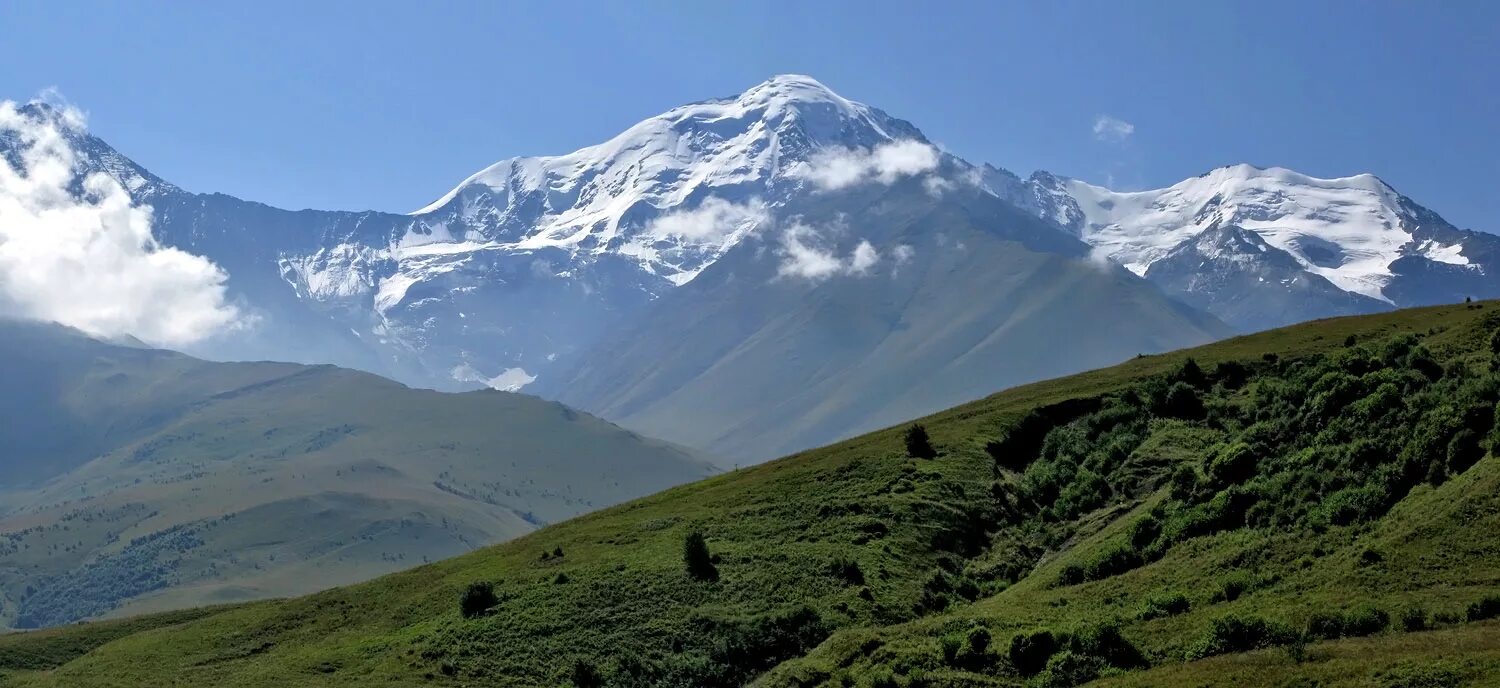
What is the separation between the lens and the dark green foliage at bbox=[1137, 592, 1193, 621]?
5712 cm

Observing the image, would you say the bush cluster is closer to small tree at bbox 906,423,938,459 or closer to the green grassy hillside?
the green grassy hillside

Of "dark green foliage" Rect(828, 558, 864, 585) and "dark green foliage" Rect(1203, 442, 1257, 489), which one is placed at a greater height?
"dark green foliage" Rect(1203, 442, 1257, 489)

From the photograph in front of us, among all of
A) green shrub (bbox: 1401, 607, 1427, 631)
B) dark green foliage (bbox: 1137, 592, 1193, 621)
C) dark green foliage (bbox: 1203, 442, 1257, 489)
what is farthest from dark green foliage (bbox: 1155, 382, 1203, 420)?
green shrub (bbox: 1401, 607, 1427, 631)

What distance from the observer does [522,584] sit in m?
90.4

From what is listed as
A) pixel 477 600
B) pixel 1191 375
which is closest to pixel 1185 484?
pixel 1191 375

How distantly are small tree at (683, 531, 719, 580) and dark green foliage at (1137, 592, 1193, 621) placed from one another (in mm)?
33081

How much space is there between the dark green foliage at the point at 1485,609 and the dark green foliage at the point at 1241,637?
6166 millimetres

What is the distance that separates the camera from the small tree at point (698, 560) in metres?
84.5

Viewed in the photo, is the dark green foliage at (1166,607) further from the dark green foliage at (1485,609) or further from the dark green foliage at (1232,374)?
the dark green foliage at (1232,374)

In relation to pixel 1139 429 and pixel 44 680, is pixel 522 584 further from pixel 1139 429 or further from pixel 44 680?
pixel 1139 429

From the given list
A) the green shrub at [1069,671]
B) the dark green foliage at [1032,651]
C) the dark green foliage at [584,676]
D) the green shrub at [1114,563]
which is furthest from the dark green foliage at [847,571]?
the green shrub at [1069,671]

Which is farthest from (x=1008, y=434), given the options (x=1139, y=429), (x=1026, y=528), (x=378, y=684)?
(x=378, y=684)

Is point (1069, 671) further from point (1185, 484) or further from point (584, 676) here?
point (584, 676)

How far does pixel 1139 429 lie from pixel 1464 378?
86.6 ft
